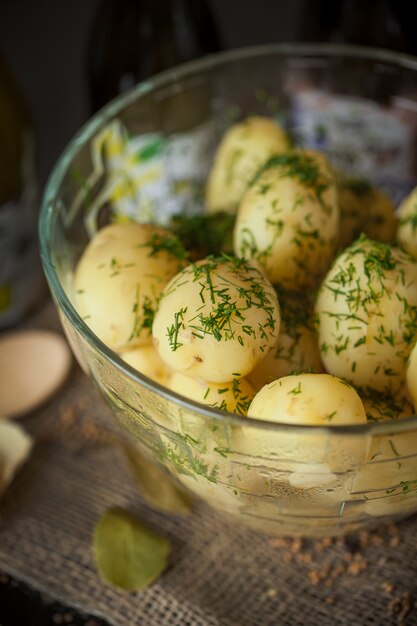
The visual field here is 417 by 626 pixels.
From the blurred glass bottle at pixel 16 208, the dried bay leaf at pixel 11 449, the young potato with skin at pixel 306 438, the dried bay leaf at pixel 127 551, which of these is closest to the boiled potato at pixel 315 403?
the young potato with skin at pixel 306 438

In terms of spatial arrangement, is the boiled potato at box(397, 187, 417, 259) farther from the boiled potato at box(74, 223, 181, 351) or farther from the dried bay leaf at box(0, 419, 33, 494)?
the dried bay leaf at box(0, 419, 33, 494)

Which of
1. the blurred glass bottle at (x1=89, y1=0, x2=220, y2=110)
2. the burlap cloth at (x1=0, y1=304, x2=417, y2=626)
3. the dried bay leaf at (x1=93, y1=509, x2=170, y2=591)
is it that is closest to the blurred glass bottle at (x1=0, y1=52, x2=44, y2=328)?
the blurred glass bottle at (x1=89, y1=0, x2=220, y2=110)

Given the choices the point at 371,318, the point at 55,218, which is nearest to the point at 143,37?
the point at 55,218

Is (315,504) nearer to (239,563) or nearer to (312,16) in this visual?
(239,563)

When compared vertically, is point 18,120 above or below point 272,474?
above

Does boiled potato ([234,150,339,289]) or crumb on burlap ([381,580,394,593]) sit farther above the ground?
boiled potato ([234,150,339,289])

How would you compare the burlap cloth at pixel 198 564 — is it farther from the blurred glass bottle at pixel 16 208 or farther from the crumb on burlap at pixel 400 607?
the blurred glass bottle at pixel 16 208

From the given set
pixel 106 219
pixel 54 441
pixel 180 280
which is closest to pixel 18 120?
pixel 106 219

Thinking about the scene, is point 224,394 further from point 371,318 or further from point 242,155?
point 242,155
